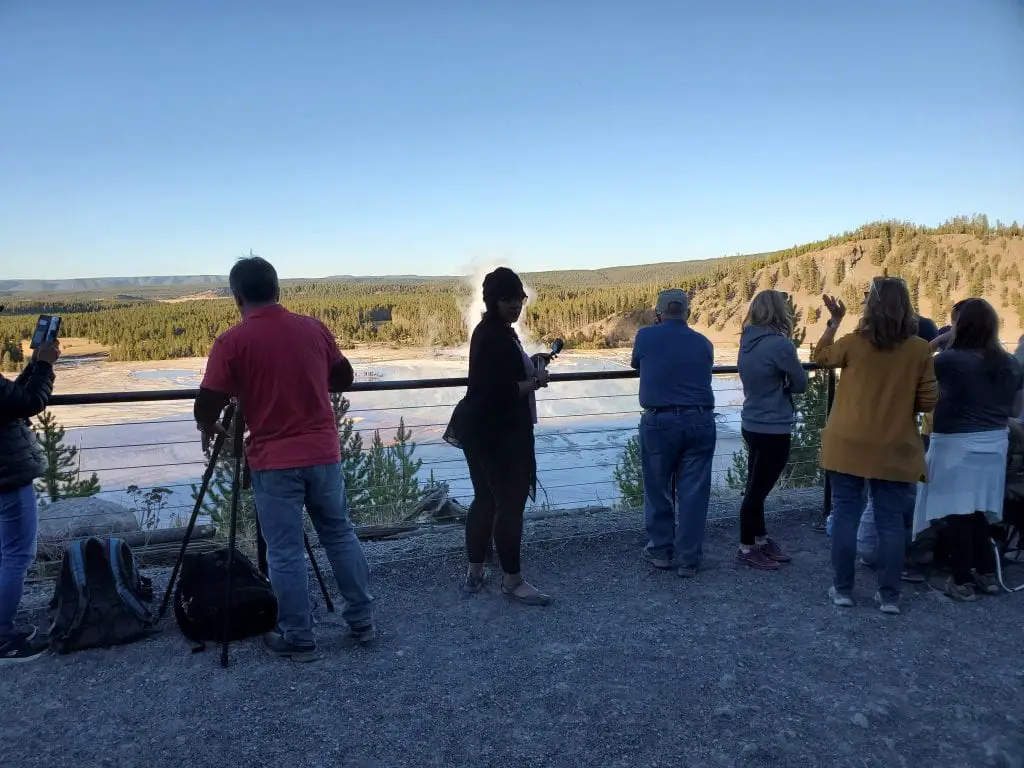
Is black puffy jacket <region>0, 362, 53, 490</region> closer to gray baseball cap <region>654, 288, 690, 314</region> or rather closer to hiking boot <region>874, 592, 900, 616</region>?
gray baseball cap <region>654, 288, 690, 314</region>

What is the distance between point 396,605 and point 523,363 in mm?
1527

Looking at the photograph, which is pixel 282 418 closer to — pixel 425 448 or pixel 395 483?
pixel 395 483

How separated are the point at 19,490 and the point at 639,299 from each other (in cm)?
7910

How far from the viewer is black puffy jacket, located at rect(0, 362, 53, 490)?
347 cm

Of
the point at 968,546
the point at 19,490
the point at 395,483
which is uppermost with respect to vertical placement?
the point at 19,490

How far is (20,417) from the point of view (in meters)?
3.55

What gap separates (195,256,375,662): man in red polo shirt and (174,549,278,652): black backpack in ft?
0.57

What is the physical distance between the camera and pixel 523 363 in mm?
4133

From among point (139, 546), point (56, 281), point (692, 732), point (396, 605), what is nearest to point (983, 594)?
point (692, 732)

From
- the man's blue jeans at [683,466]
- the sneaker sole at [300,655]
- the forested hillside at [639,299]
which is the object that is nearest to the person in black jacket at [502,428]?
the man's blue jeans at [683,466]

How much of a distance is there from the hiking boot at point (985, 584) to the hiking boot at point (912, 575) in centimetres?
28

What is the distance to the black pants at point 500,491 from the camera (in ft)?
13.6

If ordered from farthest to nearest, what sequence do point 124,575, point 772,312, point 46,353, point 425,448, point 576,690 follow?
1. point 425,448
2. point 772,312
3. point 124,575
4. point 46,353
5. point 576,690

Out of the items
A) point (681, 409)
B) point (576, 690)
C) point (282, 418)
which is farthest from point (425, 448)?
point (576, 690)
